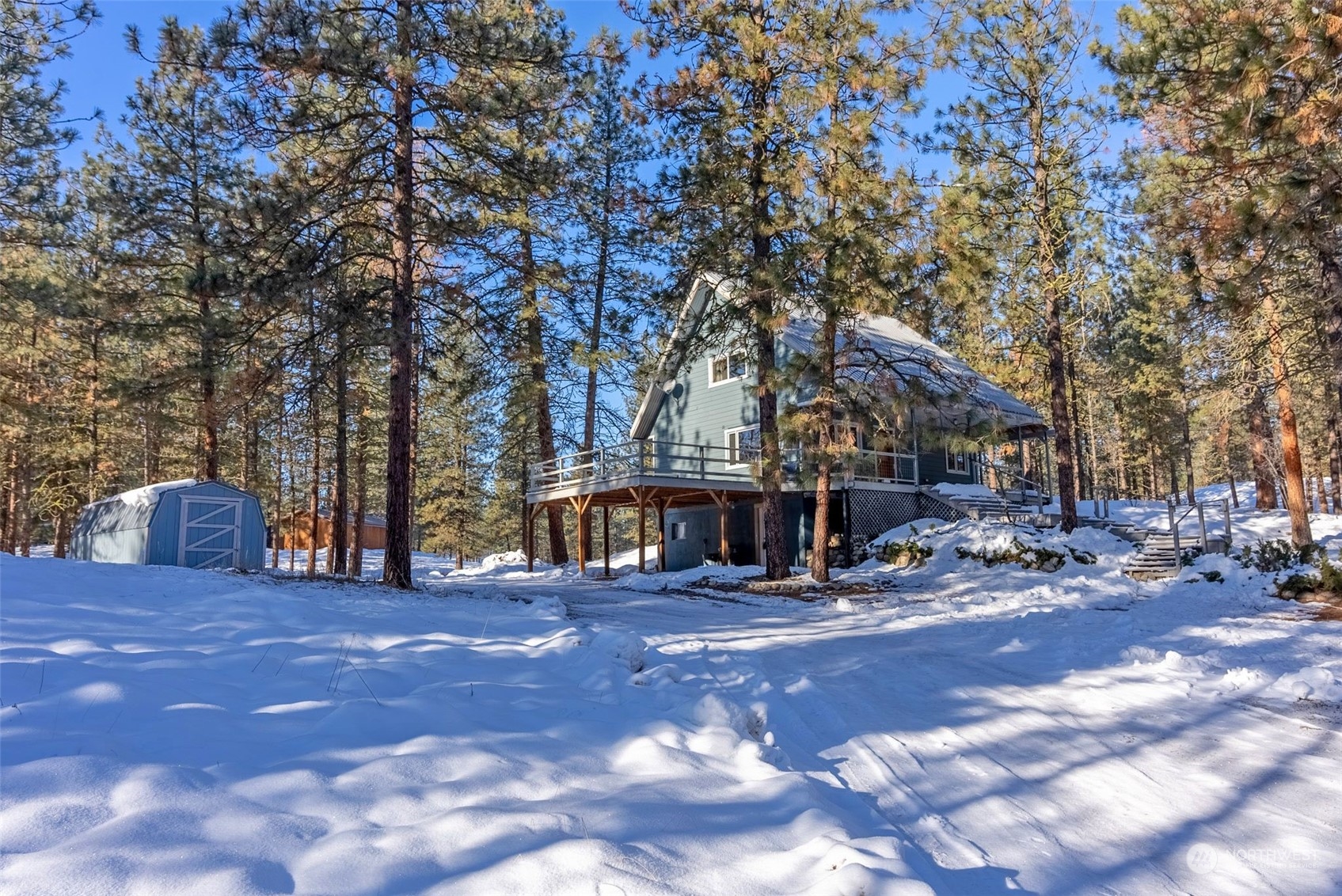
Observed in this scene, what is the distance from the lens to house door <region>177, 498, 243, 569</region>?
16.9 m

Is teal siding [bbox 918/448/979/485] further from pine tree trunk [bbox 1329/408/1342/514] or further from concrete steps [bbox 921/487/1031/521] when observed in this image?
pine tree trunk [bbox 1329/408/1342/514]

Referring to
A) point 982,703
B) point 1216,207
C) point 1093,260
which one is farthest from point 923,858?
point 1093,260

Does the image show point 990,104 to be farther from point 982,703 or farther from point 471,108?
point 982,703

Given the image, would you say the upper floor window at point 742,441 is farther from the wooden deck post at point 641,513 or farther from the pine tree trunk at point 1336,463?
the pine tree trunk at point 1336,463

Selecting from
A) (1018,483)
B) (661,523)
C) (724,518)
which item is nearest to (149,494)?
(661,523)

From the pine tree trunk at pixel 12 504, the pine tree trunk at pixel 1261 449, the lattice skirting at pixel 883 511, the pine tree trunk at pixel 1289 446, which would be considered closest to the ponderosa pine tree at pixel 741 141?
the lattice skirting at pixel 883 511

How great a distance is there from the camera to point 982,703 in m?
5.68

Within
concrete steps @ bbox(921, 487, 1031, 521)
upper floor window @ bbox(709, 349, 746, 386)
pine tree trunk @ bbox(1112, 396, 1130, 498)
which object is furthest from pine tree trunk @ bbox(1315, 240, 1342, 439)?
pine tree trunk @ bbox(1112, 396, 1130, 498)

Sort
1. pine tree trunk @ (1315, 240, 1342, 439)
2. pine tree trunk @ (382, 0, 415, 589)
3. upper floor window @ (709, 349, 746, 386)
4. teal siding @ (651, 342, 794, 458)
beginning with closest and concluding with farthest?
pine tree trunk @ (1315, 240, 1342, 439) → pine tree trunk @ (382, 0, 415, 589) → upper floor window @ (709, 349, 746, 386) → teal siding @ (651, 342, 794, 458)

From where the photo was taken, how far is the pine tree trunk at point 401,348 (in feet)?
37.3

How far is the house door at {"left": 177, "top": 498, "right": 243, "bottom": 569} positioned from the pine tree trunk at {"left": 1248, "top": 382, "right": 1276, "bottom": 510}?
22277 mm

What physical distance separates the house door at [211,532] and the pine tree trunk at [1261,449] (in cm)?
2228

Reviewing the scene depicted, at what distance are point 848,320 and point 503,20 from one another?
7.18 metres

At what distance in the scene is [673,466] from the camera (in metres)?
24.7
